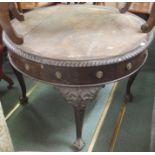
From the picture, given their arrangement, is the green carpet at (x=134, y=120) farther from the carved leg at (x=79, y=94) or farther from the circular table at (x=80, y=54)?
the carved leg at (x=79, y=94)

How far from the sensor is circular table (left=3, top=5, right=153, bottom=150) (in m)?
1.12

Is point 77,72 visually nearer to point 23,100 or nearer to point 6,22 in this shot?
point 6,22

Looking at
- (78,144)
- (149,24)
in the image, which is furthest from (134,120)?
(149,24)

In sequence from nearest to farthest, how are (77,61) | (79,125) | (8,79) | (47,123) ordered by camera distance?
(77,61), (79,125), (47,123), (8,79)

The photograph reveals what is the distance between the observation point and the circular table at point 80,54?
1118mm

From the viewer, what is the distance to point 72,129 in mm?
1603

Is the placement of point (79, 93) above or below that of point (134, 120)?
above

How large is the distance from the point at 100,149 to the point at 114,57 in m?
0.61

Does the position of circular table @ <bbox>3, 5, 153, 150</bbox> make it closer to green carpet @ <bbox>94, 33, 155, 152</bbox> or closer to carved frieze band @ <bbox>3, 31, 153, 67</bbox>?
carved frieze band @ <bbox>3, 31, 153, 67</bbox>

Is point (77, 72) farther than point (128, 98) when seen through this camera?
No

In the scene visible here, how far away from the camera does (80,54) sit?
1.12 meters

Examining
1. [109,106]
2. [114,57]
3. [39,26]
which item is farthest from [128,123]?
[39,26]

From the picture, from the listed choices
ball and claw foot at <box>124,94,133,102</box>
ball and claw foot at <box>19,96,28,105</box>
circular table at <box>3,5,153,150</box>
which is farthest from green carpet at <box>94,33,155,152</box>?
ball and claw foot at <box>19,96,28,105</box>

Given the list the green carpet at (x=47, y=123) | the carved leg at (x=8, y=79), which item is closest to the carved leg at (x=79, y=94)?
the green carpet at (x=47, y=123)
